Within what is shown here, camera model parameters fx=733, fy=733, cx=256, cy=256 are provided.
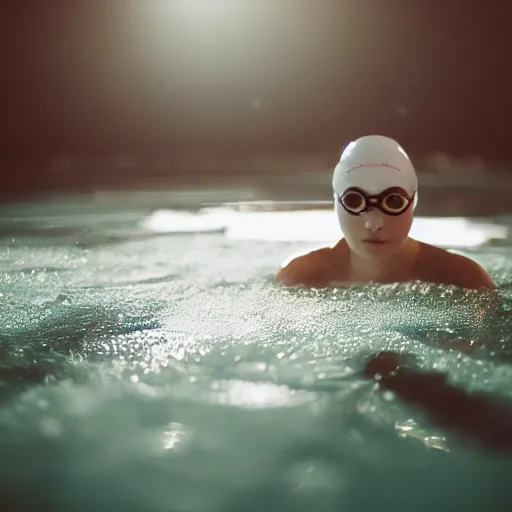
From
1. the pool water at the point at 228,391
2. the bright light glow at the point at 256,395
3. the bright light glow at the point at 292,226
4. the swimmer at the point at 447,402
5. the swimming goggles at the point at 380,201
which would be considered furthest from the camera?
the bright light glow at the point at 292,226

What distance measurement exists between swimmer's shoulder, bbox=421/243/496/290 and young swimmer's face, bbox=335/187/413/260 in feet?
0.40

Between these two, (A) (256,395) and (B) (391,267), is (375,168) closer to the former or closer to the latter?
(B) (391,267)

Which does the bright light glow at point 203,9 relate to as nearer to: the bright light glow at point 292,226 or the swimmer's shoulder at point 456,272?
the bright light glow at point 292,226

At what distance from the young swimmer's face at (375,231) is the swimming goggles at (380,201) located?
0.04ft

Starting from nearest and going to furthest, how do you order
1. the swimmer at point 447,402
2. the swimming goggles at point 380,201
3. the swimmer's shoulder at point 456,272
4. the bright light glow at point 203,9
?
the swimmer at point 447,402 → the swimming goggles at point 380,201 → the swimmer's shoulder at point 456,272 → the bright light glow at point 203,9

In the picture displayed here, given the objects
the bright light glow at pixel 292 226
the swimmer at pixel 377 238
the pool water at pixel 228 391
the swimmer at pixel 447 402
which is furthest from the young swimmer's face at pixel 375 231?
the bright light glow at pixel 292 226

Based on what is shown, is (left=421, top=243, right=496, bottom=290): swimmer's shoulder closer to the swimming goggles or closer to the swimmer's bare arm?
the swimming goggles

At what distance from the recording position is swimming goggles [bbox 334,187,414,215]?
2090 mm

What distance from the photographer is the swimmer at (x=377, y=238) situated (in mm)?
2100

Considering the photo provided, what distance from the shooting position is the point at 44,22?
6.74 m

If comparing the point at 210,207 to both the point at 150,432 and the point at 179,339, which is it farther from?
the point at 150,432

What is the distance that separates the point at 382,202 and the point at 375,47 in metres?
5.09

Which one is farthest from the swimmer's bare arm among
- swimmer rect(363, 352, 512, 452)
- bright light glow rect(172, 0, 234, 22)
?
bright light glow rect(172, 0, 234, 22)

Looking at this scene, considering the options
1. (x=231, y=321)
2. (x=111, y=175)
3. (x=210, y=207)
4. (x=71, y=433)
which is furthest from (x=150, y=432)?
(x=111, y=175)
